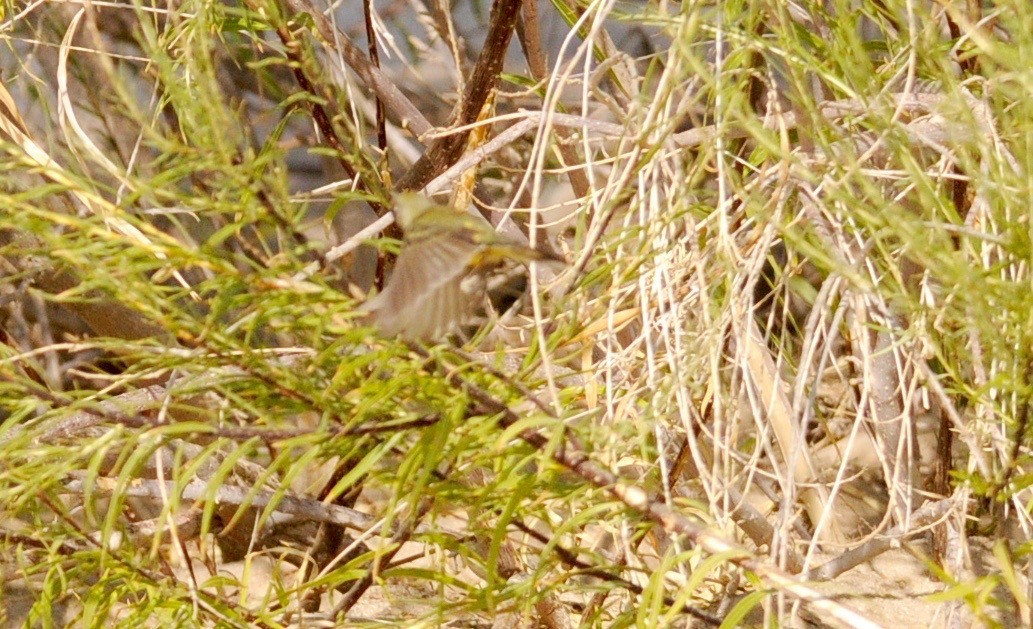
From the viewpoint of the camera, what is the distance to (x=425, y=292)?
62cm

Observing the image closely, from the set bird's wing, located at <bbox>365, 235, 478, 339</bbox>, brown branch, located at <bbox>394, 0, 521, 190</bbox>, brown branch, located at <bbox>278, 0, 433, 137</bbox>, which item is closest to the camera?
bird's wing, located at <bbox>365, 235, 478, 339</bbox>

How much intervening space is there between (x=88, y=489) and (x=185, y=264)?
16 centimetres

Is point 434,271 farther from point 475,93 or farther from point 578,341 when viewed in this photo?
point 475,93

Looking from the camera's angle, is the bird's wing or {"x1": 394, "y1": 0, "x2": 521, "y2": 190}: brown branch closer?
the bird's wing

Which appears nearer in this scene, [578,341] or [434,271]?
[434,271]

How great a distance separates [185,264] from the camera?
27.6 inches

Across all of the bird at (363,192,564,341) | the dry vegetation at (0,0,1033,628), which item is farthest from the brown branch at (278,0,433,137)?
the bird at (363,192,564,341)

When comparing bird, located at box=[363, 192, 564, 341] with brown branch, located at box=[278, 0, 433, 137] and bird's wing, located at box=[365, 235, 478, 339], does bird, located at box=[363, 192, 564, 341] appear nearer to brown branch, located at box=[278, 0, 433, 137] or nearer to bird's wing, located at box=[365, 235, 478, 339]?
bird's wing, located at box=[365, 235, 478, 339]

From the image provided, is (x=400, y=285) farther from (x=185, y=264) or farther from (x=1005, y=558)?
(x=1005, y=558)

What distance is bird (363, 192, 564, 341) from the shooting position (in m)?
0.61

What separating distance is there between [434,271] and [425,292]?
0.03m

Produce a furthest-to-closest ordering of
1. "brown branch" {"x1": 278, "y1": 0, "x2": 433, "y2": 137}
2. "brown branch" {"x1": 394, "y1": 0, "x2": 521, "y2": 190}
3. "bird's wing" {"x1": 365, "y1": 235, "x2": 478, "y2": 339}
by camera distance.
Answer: "brown branch" {"x1": 278, "y1": 0, "x2": 433, "y2": 137}, "brown branch" {"x1": 394, "y1": 0, "x2": 521, "y2": 190}, "bird's wing" {"x1": 365, "y1": 235, "x2": 478, "y2": 339}

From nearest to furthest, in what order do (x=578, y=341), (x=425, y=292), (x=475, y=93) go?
(x=425, y=292)
(x=578, y=341)
(x=475, y=93)

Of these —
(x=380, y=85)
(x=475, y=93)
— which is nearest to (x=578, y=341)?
Answer: (x=475, y=93)
